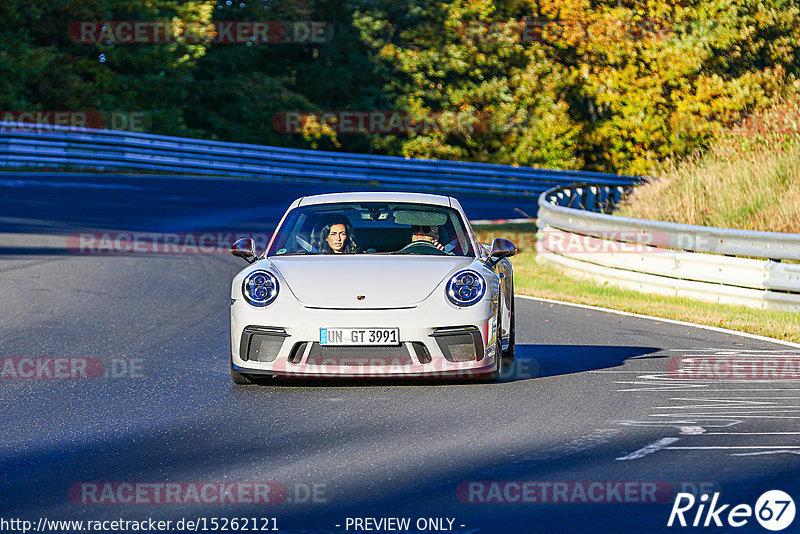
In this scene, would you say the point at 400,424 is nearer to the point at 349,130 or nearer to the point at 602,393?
the point at 602,393

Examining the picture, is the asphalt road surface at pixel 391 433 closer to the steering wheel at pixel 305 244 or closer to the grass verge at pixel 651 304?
the grass verge at pixel 651 304

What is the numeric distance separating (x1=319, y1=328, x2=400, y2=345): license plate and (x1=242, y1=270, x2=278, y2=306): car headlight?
19.5 inches

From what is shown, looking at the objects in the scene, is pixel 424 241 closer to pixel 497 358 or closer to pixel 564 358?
pixel 497 358

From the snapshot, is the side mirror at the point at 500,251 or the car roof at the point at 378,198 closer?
the side mirror at the point at 500,251

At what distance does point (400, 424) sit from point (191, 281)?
8539 millimetres

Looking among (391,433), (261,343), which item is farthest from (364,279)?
(391,433)

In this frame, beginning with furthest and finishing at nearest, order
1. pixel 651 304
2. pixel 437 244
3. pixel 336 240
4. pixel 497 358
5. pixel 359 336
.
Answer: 1. pixel 651 304
2. pixel 437 244
3. pixel 336 240
4. pixel 497 358
5. pixel 359 336

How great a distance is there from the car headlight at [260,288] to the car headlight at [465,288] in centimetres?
116

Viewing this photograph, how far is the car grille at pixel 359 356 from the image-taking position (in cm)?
795

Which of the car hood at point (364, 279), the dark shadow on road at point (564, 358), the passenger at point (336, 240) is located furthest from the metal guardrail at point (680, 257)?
the passenger at point (336, 240)

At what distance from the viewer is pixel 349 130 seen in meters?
40.6

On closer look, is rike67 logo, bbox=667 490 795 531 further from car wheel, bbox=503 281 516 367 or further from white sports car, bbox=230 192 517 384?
car wheel, bbox=503 281 516 367

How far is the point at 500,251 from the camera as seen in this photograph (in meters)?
8.91

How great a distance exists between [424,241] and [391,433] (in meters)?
2.53
